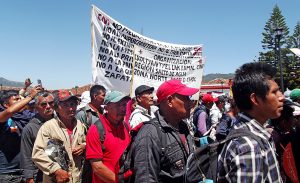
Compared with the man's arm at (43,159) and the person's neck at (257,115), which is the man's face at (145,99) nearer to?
the man's arm at (43,159)

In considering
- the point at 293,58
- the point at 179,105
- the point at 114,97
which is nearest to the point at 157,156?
the point at 179,105

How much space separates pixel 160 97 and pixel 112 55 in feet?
12.3

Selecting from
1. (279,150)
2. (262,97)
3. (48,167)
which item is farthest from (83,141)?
(262,97)

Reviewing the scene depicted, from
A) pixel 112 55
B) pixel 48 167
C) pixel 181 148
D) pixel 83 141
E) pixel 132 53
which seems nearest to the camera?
pixel 181 148

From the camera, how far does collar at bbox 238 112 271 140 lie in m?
1.84

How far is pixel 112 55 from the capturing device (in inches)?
259

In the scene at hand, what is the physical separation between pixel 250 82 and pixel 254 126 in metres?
0.26

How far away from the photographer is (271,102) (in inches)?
76.7

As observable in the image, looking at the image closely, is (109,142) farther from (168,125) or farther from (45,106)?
(45,106)

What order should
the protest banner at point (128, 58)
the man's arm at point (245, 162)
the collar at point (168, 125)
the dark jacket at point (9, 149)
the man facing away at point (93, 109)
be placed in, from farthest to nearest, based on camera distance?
1. the protest banner at point (128, 58)
2. the man facing away at point (93, 109)
3. the dark jacket at point (9, 149)
4. the collar at point (168, 125)
5. the man's arm at point (245, 162)

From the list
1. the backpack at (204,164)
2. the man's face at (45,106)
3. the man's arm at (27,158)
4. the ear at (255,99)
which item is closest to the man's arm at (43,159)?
the man's arm at (27,158)

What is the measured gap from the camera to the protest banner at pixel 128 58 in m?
6.42

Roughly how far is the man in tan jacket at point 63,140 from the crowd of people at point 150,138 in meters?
0.01

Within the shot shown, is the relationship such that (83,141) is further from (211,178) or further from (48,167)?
(211,178)
